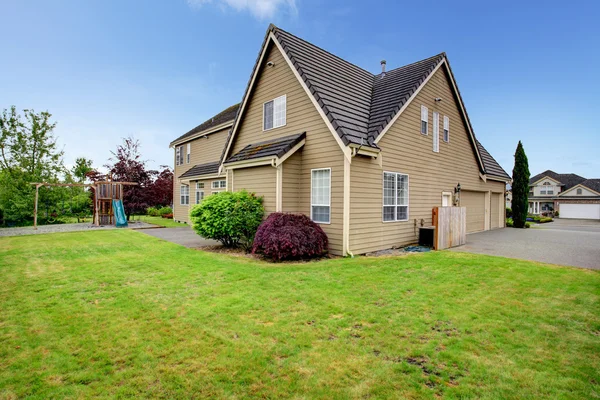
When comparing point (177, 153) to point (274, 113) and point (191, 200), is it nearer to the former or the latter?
point (191, 200)

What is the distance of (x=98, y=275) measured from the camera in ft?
23.8

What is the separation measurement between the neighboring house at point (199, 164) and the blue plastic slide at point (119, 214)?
4265mm

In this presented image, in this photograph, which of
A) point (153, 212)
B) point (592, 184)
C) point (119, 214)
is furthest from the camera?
point (592, 184)

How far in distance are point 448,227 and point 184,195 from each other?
19682 millimetres

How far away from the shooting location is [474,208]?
17781 millimetres

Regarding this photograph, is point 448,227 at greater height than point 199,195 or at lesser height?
lesser

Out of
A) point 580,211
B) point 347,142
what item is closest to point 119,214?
point 347,142

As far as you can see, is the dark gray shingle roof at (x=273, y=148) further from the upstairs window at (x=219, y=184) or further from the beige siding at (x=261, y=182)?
the upstairs window at (x=219, y=184)

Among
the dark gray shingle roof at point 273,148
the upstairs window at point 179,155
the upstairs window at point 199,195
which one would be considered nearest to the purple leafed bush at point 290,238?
the dark gray shingle roof at point 273,148

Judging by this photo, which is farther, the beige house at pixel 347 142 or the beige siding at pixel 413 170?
the beige siding at pixel 413 170

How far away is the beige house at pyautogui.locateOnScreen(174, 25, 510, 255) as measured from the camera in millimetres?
9805

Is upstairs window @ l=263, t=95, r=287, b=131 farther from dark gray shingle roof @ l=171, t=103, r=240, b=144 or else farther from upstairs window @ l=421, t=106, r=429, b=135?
dark gray shingle roof @ l=171, t=103, r=240, b=144

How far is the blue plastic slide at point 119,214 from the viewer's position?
20.3m

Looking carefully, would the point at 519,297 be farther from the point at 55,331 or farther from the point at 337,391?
the point at 55,331
